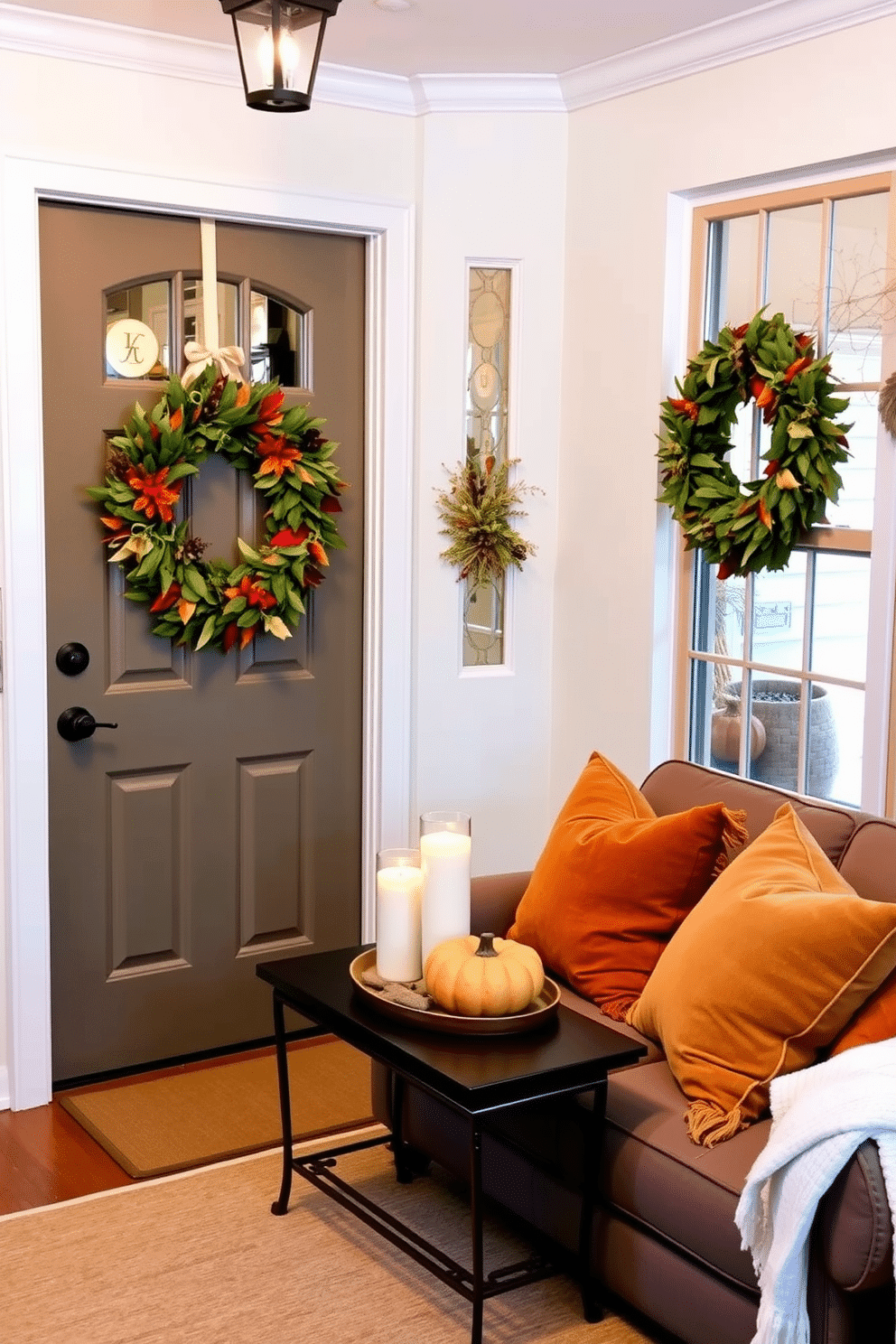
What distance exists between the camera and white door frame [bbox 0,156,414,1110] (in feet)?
10.7

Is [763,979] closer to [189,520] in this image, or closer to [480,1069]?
[480,1069]

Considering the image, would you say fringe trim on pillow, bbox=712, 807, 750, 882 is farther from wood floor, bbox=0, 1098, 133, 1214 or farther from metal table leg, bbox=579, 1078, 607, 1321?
wood floor, bbox=0, 1098, 133, 1214

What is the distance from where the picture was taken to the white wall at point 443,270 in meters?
3.40

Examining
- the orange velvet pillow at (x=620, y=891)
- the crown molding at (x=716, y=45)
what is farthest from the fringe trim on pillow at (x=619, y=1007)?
the crown molding at (x=716, y=45)

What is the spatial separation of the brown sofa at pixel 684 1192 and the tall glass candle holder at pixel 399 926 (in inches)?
13.3

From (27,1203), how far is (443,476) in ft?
6.71

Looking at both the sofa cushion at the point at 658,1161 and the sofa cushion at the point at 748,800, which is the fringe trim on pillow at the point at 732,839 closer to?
the sofa cushion at the point at 748,800

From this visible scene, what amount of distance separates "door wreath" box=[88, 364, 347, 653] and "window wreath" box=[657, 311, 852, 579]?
920 millimetres

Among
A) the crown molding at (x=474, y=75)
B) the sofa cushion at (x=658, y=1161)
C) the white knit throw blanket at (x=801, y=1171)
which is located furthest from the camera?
the crown molding at (x=474, y=75)

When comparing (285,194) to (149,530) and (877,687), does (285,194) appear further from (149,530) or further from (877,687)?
(877,687)

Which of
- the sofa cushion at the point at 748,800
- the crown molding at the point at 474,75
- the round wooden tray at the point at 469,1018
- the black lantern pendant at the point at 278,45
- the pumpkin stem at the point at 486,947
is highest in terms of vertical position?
the crown molding at the point at 474,75

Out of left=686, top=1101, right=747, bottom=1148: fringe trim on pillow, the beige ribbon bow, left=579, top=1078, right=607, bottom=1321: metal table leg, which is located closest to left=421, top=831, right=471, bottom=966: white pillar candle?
left=579, top=1078, right=607, bottom=1321: metal table leg

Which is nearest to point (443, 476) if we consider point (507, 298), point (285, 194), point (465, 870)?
point (507, 298)

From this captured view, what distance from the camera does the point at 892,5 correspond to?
2885 mm
